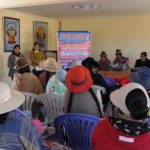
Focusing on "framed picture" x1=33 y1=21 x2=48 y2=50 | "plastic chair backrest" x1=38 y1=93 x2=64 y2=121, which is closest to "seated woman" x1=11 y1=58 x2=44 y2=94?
"plastic chair backrest" x1=38 y1=93 x2=64 y2=121

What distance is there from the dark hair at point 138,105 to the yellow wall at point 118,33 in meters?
6.76

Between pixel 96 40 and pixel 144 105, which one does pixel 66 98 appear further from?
pixel 96 40

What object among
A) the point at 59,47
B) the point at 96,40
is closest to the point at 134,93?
the point at 59,47

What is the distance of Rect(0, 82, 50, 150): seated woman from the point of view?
138 centimetres

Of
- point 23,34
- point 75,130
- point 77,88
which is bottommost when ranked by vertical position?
point 75,130

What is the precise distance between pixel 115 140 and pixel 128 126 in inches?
4.6

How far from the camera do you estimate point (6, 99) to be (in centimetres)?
152

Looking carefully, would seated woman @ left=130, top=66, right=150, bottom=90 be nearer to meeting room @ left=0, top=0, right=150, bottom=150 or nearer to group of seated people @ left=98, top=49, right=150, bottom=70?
meeting room @ left=0, top=0, right=150, bottom=150

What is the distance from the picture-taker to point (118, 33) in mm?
7992

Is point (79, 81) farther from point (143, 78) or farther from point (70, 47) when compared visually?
point (70, 47)

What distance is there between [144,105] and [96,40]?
23.7ft

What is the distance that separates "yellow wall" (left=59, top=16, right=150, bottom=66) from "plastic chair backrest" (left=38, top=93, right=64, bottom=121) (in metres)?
5.63

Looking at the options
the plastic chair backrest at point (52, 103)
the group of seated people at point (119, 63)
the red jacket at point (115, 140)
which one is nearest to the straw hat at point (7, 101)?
the red jacket at point (115, 140)

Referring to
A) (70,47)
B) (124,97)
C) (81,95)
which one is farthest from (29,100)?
(70,47)
